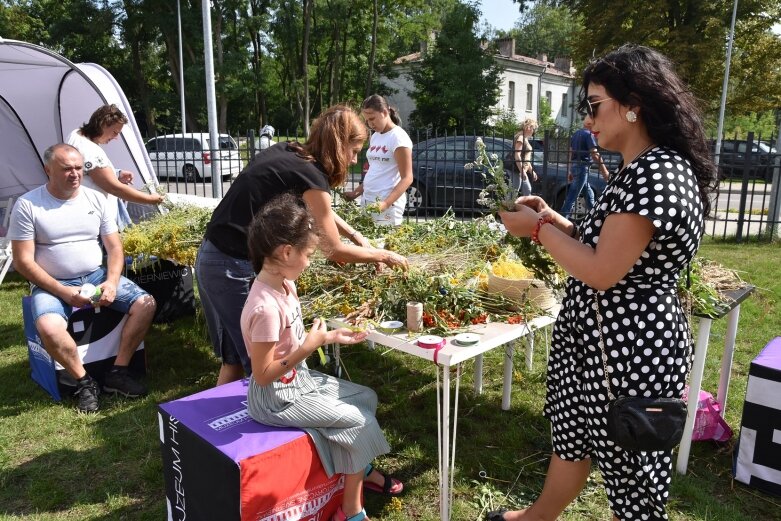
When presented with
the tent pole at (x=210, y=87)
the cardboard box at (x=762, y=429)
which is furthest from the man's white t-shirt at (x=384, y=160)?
the tent pole at (x=210, y=87)

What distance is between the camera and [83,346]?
3.79 m

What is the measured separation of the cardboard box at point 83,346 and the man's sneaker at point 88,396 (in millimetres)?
94

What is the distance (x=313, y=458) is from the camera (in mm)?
2207

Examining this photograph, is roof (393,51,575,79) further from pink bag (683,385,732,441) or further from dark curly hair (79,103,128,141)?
pink bag (683,385,732,441)

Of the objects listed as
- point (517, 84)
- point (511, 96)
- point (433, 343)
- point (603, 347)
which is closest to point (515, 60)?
point (517, 84)

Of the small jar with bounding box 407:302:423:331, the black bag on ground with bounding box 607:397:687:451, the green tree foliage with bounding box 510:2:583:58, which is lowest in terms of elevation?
the black bag on ground with bounding box 607:397:687:451

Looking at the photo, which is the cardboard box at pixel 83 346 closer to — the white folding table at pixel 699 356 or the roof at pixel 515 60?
the white folding table at pixel 699 356

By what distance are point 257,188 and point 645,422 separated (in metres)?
1.74

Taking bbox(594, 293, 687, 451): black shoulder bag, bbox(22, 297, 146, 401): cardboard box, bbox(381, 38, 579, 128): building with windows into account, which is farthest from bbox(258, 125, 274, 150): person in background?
bbox(381, 38, 579, 128): building with windows

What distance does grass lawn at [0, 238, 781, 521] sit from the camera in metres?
2.69

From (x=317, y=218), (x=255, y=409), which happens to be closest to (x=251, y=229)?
(x=317, y=218)

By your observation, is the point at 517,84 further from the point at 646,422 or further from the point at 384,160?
the point at 646,422

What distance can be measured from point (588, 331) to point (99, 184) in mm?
4120

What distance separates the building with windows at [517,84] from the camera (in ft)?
120
